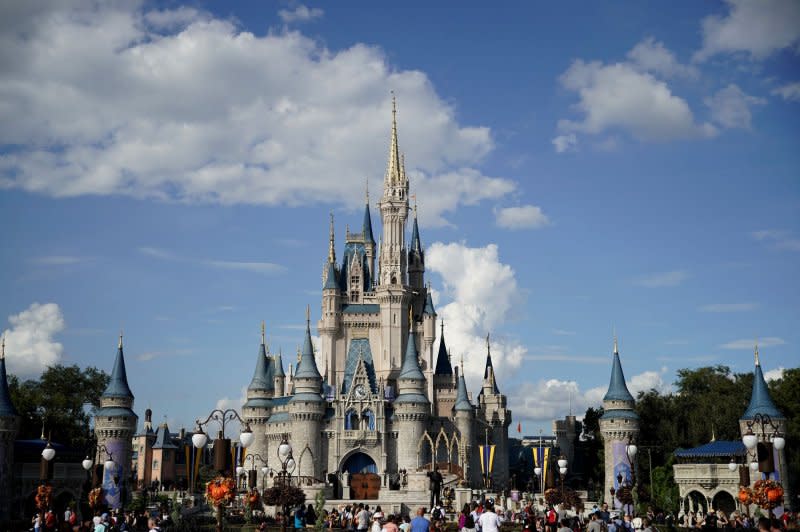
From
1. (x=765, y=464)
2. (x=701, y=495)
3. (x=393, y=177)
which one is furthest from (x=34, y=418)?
(x=765, y=464)

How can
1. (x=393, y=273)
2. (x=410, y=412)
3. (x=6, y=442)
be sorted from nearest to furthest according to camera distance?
(x=6, y=442) < (x=410, y=412) < (x=393, y=273)

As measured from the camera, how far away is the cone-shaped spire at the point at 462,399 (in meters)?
83.8

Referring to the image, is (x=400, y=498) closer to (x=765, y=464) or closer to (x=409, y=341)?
(x=409, y=341)

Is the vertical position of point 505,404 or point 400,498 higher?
point 505,404

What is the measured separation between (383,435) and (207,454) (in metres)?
51.0

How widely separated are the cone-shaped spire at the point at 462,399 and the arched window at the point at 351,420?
9.37 m

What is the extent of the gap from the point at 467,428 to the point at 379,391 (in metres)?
8.67

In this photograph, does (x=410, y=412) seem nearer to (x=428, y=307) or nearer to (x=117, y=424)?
(x=428, y=307)

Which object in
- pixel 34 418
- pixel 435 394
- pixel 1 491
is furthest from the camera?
pixel 435 394

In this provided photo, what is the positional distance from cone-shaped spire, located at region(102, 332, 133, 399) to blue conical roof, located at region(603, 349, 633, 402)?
38.3 meters

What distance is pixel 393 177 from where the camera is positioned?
3826 inches

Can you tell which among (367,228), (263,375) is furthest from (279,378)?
(367,228)

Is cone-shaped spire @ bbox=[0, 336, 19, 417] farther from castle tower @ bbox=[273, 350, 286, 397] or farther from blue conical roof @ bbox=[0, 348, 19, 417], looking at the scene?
castle tower @ bbox=[273, 350, 286, 397]

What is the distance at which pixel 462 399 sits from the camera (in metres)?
84.6
